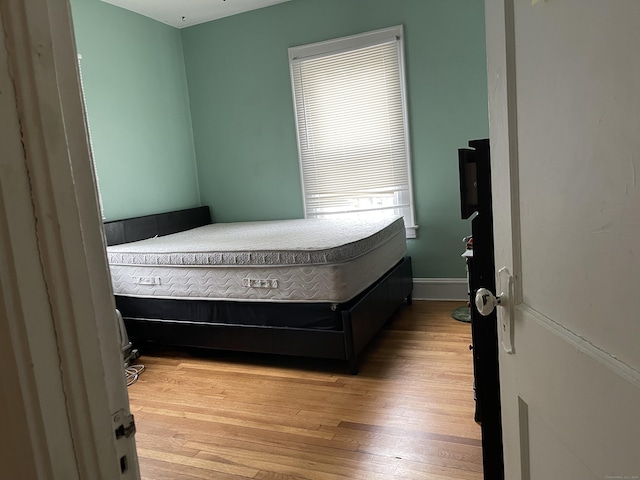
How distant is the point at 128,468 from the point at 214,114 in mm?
4271

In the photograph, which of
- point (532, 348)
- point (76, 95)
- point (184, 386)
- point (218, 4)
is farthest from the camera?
point (218, 4)

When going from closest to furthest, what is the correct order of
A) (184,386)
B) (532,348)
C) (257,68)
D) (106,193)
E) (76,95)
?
1. (76,95)
2. (532,348)
3. (184,386)
4. (106,193)
5. (257,68)

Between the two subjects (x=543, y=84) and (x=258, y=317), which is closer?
(x=543, y=84)

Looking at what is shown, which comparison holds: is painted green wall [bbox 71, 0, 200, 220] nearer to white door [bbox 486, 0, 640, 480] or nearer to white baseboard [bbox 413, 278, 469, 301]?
white baseboard [bbox 413, 278, 469, 301]

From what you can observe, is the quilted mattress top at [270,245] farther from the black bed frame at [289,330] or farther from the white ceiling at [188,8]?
→ the white ceiling at [188,8]

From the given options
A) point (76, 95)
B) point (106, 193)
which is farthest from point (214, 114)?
point (76, 95)

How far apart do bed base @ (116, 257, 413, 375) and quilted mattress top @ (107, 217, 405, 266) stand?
1.06 feet

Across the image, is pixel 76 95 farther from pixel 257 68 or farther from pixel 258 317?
pixel 257 68

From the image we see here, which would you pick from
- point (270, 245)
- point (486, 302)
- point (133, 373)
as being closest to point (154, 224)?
point (133, 373)

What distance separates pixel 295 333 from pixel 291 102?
238 cm

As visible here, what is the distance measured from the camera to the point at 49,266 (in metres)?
0.54

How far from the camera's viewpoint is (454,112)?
377 centimetres

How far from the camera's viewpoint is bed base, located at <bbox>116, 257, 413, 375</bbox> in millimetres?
2623

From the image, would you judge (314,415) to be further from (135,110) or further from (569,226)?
(135,110)
